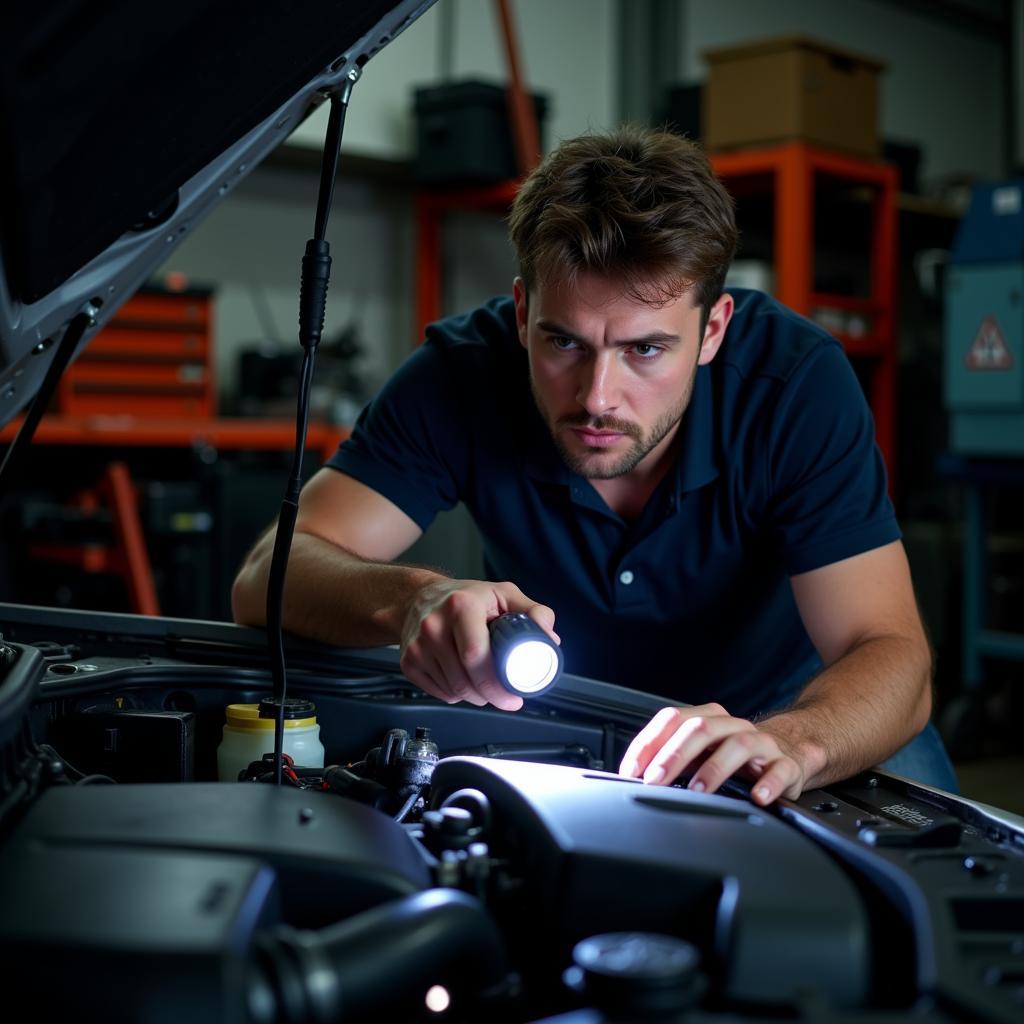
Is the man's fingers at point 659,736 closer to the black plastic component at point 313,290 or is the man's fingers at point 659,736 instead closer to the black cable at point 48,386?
the black plastic component at point 313,290

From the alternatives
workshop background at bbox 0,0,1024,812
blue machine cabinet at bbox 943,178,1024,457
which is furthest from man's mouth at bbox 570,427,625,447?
blue machine cabinet at bbox 943,178,1024,457

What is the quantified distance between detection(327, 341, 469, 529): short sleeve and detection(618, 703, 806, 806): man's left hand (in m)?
0.70

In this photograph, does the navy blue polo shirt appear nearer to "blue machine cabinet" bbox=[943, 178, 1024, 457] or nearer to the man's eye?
the man's eye

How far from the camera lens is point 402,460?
1.58 m

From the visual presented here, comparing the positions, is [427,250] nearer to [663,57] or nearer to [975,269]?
[663,57]

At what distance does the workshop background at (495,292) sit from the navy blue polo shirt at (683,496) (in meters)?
1.46

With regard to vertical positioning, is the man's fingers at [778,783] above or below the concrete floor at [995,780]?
above

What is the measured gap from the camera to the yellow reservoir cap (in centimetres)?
98

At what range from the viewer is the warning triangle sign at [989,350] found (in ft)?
11.2

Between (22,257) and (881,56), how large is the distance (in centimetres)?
585

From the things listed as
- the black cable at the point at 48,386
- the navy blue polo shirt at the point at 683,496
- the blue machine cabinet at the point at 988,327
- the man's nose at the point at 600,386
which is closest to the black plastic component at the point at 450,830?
the black cable at the point at 48,386

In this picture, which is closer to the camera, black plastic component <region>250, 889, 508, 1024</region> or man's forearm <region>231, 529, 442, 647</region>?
black plastic component <region>250, 889, 508, 1024</region>

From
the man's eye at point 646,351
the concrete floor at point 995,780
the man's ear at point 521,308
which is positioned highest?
the man's ear at point 521,308

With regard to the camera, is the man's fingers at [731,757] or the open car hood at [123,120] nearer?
the open car hood at [123,120]
